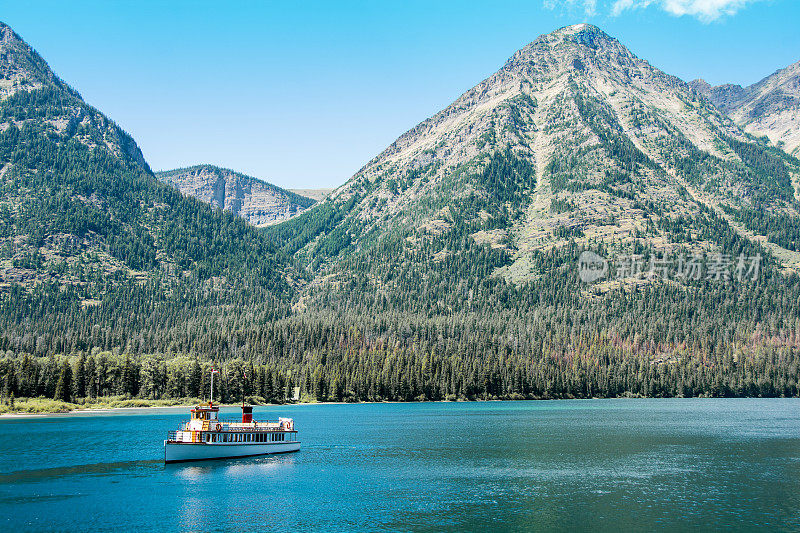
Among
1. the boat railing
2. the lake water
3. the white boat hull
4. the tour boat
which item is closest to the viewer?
the lake water

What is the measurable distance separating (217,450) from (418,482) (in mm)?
40868

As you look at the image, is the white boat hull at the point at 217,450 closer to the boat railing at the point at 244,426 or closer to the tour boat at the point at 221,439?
the tour boat at the point at 221,439

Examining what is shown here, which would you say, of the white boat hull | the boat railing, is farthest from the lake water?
the boat railing

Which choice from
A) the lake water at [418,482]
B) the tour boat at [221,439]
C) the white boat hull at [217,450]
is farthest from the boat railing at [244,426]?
the lake water at [418,482]

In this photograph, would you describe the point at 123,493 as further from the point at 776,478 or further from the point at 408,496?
the point at 776,478

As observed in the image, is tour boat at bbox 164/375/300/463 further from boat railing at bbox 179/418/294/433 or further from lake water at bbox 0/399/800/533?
lake water at bbox 0/399/800/533

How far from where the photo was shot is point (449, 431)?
160750mm

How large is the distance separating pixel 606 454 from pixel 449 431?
162 ft

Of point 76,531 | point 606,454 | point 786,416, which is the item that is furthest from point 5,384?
point 786,416

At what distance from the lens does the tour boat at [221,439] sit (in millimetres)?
110562

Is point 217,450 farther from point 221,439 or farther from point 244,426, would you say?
point 244,426

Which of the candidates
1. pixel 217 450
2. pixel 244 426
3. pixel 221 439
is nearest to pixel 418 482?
pixel 221 439

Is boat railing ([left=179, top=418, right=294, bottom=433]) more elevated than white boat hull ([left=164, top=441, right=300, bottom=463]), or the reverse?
boat railing ([left=179, top=418, right=294, bottom=433])

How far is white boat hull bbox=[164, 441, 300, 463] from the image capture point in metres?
109
